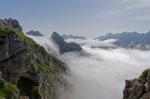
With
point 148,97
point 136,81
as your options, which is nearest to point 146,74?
point 136,81

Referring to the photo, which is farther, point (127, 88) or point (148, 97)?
point (127, 88)

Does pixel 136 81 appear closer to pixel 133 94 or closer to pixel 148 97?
pixel 133 94

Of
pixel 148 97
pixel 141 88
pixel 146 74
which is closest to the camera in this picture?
pixel 148 97

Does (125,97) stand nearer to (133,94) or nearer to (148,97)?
(133,94)

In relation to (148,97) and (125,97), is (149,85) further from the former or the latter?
(125,97)

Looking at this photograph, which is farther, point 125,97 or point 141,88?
point 125,97

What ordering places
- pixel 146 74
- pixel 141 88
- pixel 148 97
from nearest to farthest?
pixel 148 97
pixel 141 88
pixel 146 74

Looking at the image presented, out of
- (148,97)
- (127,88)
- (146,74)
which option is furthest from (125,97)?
(148,97)
